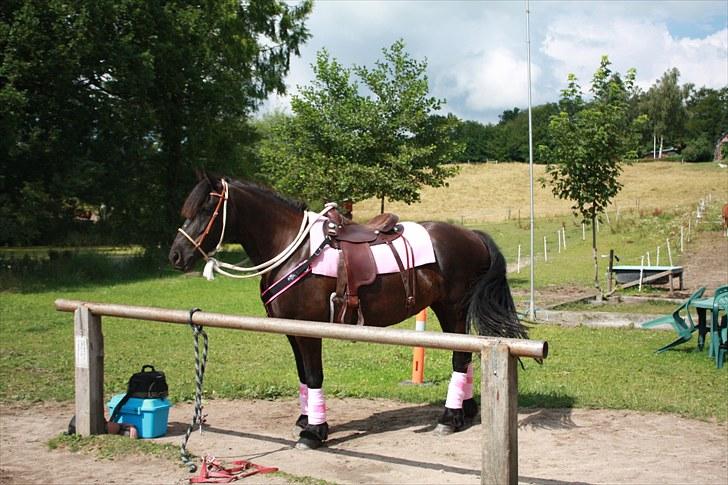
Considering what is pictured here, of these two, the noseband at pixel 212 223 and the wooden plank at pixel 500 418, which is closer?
the wooden plank at pixel 500 418

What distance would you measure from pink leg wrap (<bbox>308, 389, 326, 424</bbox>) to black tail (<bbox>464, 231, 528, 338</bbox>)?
1575 mm

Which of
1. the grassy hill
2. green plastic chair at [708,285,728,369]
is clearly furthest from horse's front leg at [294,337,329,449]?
the grassy hill

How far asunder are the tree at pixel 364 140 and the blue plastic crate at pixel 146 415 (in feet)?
37.0

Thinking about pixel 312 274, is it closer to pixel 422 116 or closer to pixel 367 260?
pixel 367 260

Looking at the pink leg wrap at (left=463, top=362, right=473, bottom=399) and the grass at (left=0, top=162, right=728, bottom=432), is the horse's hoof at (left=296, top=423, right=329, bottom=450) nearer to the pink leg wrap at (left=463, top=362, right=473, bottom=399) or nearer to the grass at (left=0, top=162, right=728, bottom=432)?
the pink leg wrap at (left=463, top=362, right=473, bottom=399)

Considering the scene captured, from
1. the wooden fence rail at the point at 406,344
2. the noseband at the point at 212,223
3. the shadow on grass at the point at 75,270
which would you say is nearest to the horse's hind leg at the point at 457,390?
the wooden fence rail at the point at 406,344

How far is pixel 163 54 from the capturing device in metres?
23.8

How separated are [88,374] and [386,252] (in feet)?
9.23

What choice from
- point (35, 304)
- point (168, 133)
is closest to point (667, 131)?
point (168, 133)

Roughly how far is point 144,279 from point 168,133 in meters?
6.24

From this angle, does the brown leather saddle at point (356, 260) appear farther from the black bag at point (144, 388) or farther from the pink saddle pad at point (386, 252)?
the black bag at point (144, 388)

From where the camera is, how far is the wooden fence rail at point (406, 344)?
404cm

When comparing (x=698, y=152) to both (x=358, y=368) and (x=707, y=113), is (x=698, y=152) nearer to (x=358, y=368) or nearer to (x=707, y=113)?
(x=707, y=113)

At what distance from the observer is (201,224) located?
6.10m
